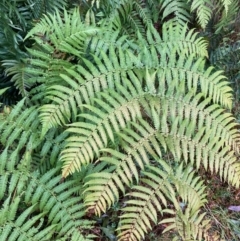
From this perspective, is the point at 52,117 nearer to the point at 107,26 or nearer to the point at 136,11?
the point at 107,26

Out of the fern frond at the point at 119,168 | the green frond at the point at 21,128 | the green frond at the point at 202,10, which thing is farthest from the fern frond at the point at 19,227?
the green frond at the point at 202,10

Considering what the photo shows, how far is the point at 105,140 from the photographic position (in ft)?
9.48

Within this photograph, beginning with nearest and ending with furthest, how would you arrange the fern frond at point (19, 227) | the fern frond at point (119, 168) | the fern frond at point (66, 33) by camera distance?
the fern frond at point (19, 227) < the fern frond at point (119, 168) < the fern frond at point (66, 33)

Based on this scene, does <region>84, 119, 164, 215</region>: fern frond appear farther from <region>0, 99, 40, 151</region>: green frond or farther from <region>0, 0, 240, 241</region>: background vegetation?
<region>0, 99, 40, 151</region>: green frond

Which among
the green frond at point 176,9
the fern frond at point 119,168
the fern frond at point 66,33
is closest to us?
the fern frond at point 119,168

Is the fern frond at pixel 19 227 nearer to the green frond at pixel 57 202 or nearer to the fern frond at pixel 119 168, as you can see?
the green frond at pixel 57 202

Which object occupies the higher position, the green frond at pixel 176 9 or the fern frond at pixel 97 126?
the green frond at pixel 176 9

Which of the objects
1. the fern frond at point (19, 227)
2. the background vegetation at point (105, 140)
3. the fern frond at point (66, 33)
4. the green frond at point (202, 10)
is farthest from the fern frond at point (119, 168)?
the green frond at point (202, 10)

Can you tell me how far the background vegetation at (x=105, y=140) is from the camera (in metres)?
2.88

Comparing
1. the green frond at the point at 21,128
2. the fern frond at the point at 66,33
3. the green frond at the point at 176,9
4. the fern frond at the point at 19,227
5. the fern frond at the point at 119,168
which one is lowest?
the fern frond at the point at 19,227

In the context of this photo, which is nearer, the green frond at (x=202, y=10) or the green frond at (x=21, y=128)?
the green frond at (x=21, y=128)

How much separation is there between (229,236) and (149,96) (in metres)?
1.36

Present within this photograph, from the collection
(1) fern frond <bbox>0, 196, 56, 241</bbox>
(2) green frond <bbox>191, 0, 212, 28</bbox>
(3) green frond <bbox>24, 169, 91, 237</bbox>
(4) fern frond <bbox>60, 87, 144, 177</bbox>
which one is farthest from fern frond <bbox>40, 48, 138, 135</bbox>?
(2) green frond <bbox>191, 0, 212, 28</bbox>

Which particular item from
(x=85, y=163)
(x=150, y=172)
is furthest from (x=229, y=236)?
(x=85, y=163)
